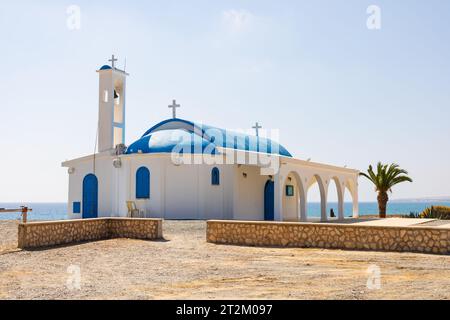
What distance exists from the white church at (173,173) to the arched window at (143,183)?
45mm

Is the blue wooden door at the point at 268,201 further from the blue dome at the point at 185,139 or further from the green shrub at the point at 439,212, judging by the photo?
the green shrub at the point at 439,212

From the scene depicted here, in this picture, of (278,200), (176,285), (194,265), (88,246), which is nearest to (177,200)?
(278,200)

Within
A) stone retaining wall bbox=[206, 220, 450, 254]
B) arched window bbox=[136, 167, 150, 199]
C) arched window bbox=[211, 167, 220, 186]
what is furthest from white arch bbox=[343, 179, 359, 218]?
stone retaining wall bbox=[206, 220, 450, 254]

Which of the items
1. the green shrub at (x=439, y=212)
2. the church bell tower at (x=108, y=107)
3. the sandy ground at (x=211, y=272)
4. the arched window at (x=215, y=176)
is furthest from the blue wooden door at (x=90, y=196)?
the green shrub at (x=439, y=212)

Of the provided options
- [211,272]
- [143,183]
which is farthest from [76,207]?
[211,272]

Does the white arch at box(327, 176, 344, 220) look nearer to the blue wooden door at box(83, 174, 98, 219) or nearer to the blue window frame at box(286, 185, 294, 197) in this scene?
the blue window frame at box(286, 185, 294, 197)

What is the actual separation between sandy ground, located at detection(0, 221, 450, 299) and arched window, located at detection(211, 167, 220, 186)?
880cm

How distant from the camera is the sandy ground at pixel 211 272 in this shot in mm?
8383

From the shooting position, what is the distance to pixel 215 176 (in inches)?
949

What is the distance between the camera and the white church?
2372 cm

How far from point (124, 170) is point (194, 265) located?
13.4 m

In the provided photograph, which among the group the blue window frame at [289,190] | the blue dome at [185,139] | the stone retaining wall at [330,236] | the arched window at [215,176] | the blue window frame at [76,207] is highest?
the blue dome at [185,139]
